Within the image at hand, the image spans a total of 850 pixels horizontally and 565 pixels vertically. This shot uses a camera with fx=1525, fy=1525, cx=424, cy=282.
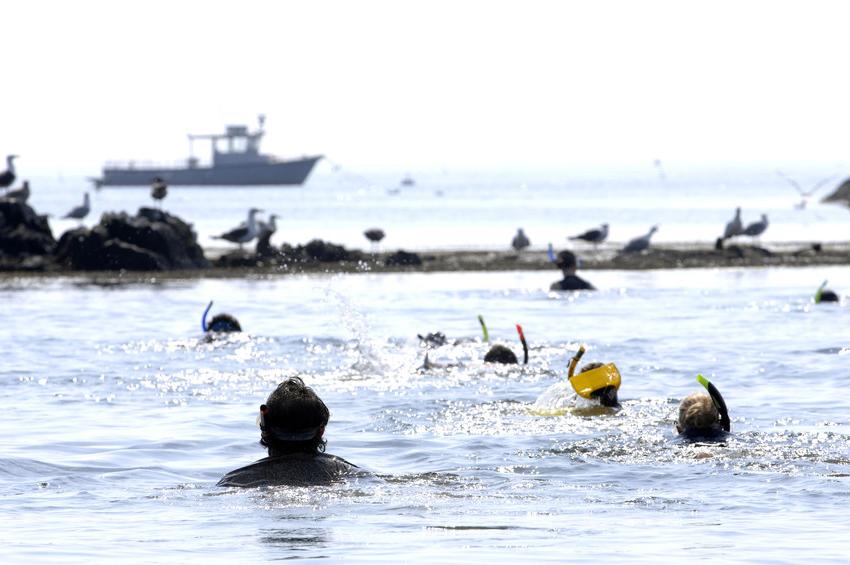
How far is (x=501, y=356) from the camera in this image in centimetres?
1877

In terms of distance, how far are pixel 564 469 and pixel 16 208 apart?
36.1 meters

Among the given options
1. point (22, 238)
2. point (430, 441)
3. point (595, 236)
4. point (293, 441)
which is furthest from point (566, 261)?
point (595, 236)

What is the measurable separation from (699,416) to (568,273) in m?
14.0

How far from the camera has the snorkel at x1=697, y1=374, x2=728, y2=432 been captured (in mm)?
11246

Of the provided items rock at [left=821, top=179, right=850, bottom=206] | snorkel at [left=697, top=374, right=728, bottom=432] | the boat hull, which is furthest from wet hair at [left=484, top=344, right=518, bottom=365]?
the boat hull

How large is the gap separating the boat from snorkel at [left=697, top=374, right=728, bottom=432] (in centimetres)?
12562

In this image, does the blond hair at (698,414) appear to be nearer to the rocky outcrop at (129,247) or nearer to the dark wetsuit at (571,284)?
the dark wetsuit at (571,284)

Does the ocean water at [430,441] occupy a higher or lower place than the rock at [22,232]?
lower

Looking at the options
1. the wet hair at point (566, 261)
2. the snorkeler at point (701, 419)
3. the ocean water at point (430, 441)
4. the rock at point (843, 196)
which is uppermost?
the rock at point (843, 196)

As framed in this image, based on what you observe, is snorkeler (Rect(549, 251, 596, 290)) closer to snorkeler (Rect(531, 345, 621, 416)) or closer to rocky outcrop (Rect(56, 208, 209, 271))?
snorkeler (Rect(531, 345, 621, 416))

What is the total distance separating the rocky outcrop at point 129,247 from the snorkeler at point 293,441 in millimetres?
30659

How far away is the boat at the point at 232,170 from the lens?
147 meters

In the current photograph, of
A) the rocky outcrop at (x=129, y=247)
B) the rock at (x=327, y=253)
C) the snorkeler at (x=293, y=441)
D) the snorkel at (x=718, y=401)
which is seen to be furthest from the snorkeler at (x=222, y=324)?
the rock at (x=327, y=253)

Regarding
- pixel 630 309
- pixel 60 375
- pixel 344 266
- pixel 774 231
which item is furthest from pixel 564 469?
pixel 774 231
